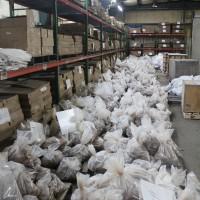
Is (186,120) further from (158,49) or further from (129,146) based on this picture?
(158,49)

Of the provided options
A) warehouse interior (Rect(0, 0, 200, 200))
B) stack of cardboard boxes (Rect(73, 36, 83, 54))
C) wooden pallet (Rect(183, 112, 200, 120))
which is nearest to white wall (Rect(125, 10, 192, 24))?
warehouse interior (Rect(0, 0, 200, 200))

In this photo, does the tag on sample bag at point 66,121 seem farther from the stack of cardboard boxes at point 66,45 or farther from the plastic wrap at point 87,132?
the stack of cardboard boxes at point 66,45

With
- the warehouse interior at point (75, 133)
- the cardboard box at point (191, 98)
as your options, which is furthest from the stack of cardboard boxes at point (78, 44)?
the cardboard box at point (191, 98)

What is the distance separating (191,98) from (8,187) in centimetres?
377

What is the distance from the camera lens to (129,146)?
274cm

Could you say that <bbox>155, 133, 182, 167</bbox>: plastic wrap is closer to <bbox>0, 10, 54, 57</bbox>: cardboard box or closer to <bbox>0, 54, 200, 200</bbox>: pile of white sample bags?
<bbox>0, 54, 200, 200</bbox>: pile of white sample bags

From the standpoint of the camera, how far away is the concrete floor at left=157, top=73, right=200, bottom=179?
2954 mm

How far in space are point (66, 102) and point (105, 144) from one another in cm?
104

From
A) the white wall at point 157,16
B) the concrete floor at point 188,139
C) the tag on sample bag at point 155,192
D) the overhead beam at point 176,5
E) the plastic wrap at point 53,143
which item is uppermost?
the overhead beam at point 176,5

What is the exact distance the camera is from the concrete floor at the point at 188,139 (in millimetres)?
2954

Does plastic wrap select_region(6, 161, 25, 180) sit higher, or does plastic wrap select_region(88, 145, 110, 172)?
plastic wrap select_region(6, 161, 25, 180)

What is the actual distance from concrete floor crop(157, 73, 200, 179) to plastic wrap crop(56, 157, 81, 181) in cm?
115

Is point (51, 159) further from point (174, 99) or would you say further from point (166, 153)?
point (174, 99)

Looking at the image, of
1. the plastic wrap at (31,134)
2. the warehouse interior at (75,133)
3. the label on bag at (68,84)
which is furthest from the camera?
the label on bag at (68,84)
